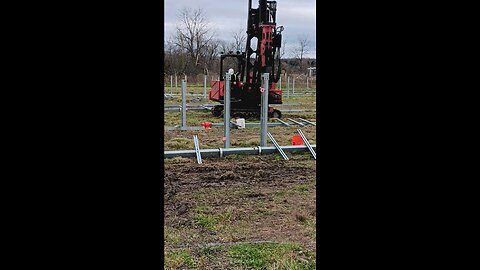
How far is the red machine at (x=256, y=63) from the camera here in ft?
33.1

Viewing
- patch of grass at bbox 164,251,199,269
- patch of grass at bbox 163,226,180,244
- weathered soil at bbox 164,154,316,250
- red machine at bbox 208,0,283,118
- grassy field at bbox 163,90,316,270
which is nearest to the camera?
patch of grass at bbox 164,251,199,269

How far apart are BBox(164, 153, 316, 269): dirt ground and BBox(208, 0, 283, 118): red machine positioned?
365cm

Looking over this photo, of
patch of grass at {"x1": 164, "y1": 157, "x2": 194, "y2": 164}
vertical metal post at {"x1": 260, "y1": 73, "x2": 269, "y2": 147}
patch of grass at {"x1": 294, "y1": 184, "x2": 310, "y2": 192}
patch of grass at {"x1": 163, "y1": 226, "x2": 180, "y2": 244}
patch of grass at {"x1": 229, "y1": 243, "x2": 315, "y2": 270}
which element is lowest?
patch of grass at {"x1": 163, "y1": 226, "x2": 180, "y2": 244}

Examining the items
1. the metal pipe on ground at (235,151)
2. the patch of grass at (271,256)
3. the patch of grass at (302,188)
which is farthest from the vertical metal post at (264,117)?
the patch of grass at (271,256)

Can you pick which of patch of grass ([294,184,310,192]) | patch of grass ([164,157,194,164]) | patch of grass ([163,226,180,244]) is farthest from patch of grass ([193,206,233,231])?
patch of grass ([164,157,194,164])

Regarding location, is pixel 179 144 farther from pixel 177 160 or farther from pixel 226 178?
pixel 226 178

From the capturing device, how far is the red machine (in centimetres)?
1008

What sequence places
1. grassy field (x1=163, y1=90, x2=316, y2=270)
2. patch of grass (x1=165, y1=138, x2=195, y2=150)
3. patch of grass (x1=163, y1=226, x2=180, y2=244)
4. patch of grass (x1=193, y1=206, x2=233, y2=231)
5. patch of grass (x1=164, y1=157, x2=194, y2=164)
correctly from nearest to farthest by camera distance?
grassy field (x1=163, y1=90, x2=316, y2=270)
patch of grass (x1=163, y1=226, x2=180, y2=244)
patch of grass (x1=193, y1=206, x2=233, y2=231)
patch of grass (x1=164, y1=157, x2=194, y2=164)
patch of grass (x1=165, y1=138, x2=195, y2=150)

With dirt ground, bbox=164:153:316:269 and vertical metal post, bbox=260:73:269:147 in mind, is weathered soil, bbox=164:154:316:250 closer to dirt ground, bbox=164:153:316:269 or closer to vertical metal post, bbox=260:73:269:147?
dirt ground, bbox=164:153:316:269

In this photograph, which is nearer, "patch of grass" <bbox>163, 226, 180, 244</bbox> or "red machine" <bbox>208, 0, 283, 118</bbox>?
"patch of grass" <bbox>163, 226, 180, 244</bbox>

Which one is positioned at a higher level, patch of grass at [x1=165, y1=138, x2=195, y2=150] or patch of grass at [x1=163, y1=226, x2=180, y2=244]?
patch of grass at [x1=165, y1=138, x2=195, y2=150]
